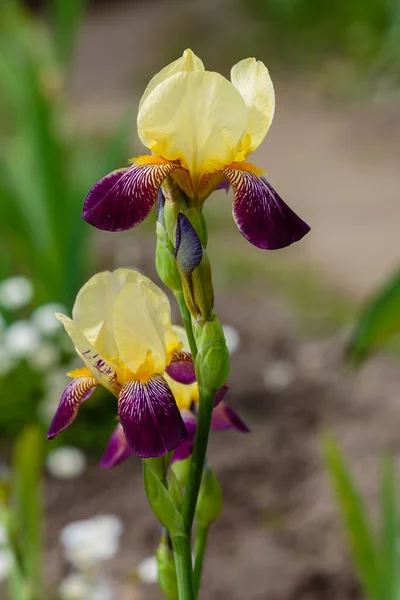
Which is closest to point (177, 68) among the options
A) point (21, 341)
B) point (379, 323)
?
point (379, 323)

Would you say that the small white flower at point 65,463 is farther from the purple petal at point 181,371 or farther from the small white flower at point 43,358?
the purple petal at point 181,371

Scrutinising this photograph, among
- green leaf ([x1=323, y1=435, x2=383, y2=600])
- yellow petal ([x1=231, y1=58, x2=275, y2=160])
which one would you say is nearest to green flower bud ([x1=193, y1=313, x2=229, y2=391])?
yellow petal ([x1=231, y1=58, x2=275, y2=160])

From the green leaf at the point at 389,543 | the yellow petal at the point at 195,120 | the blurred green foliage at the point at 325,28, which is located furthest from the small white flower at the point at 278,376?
the blurred green foliage at the point at 325,28

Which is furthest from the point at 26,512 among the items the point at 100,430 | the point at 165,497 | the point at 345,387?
the point at 345,387

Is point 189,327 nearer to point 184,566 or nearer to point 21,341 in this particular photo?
point 184,566

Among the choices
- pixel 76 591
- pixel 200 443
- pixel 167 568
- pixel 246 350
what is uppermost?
pixel 200 443

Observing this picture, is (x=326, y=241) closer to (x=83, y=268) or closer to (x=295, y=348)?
(x=295, y=348)
